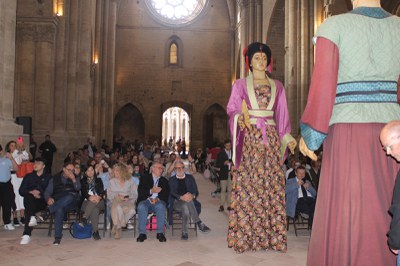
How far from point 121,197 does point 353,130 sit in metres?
4.99

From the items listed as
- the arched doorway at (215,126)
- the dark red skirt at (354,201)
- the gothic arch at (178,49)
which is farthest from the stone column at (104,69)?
the dark red skirt at (354,201)

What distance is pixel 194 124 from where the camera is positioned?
32.1m

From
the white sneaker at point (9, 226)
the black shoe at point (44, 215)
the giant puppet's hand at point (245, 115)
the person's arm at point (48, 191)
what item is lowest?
the white sneaker at point (9, 226)

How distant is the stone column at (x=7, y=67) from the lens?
801 cm

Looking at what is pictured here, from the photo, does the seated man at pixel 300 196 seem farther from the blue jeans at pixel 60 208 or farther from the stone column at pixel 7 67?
the stone column at pixel 7 67

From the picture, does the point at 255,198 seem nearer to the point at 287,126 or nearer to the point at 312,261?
the point at 287,126

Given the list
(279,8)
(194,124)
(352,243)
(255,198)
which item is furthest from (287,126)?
(194,124)

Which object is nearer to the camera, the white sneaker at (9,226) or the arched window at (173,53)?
the white sneaker at (9,226)

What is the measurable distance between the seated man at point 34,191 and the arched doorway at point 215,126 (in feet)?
82.9

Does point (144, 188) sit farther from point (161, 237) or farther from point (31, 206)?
point (31, 206)

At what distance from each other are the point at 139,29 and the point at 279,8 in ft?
46.0

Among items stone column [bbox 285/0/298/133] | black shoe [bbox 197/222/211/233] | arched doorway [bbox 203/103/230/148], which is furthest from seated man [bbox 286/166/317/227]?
arched doorway [bbox 203/103/230/148]

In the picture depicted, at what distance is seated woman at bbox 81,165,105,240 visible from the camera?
6723mm

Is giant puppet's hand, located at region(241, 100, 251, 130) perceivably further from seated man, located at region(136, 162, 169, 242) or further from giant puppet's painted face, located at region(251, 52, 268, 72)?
seated man, located at region(136, 162, 169, 242)
